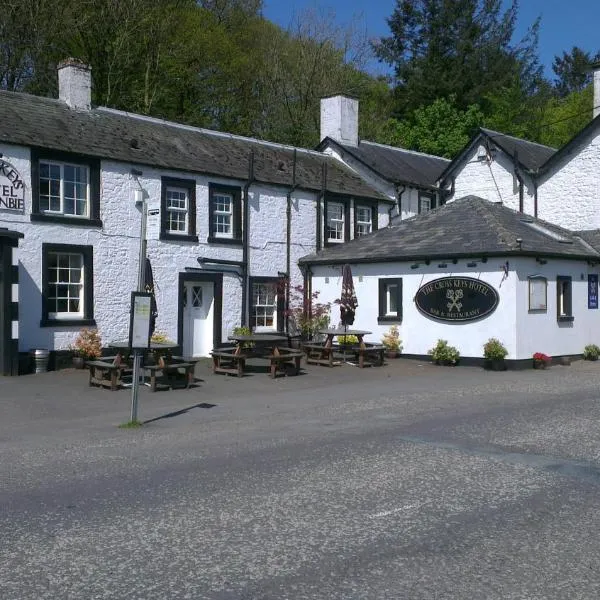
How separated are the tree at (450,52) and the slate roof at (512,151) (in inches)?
658

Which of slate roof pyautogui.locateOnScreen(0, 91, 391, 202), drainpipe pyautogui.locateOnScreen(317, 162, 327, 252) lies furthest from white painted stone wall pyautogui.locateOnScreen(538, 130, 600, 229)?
drainpipe pyautogui.locateOnScreen(317, 162, 327, 252)

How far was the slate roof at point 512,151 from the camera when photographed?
28.3 m

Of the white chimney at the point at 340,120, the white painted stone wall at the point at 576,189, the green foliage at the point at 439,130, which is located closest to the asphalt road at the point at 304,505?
the white painted stone wall at the point at 576,189

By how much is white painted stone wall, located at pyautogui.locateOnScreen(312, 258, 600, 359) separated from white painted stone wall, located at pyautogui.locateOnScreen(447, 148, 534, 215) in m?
5.61

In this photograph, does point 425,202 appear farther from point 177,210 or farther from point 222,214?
point 177,210

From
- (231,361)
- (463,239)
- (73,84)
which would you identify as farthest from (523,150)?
(73,84)

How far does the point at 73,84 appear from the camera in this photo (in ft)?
73.2

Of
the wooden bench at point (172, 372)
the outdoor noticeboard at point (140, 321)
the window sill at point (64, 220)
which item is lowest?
the wooden bench at point (172, 372)

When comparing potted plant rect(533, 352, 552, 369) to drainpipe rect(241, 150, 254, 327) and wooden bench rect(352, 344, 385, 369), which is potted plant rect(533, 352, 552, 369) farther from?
drainpipe rect(241, 150, 254, 327)

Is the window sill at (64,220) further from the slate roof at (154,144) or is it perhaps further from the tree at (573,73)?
the tree at (573,73)

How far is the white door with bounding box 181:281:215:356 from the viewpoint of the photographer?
22.5 metres

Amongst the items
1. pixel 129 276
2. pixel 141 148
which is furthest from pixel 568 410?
pixel 141 148

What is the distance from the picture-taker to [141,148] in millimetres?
21828

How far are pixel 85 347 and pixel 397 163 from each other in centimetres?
1586
